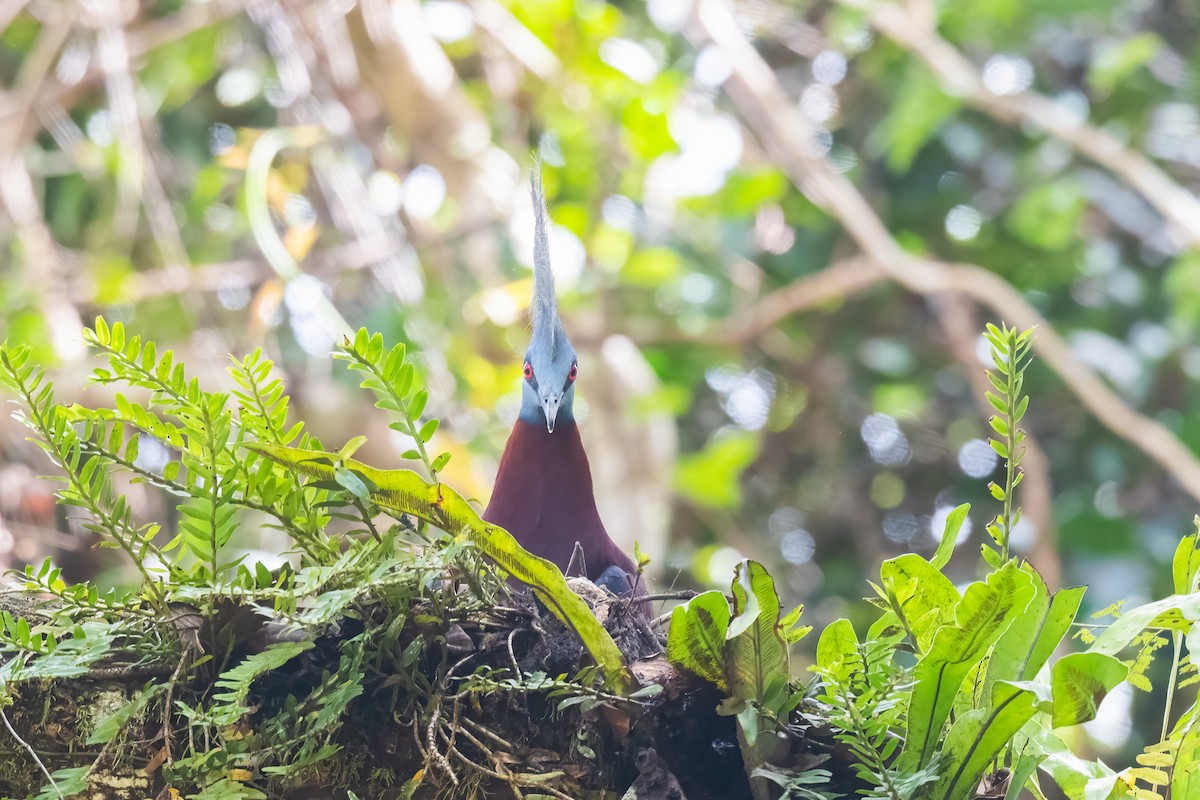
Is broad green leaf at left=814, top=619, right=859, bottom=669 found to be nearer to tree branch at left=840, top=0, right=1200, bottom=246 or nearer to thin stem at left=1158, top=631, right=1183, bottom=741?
thin stem at left=1158, top=631, right=1183, bottom=741

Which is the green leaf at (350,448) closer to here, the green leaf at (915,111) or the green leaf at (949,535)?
the green leaf at (949,535)

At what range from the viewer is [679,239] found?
6.28 metres

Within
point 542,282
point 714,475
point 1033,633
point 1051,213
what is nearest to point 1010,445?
point 1033,633

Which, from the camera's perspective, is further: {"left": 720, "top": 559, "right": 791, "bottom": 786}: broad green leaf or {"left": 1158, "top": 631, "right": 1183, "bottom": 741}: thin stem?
{"left": 1158, "top": 631, "right": 1183, "bottom": 741}: thin stem

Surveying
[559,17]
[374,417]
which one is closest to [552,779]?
[374,417]

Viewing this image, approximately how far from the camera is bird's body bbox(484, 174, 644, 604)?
2605 millimetres

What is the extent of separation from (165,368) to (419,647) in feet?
1.73

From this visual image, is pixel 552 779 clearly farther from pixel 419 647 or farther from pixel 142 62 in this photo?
pixel 142 62

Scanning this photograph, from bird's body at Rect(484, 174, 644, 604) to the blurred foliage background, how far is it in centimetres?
168

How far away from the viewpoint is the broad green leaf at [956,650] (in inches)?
54.5

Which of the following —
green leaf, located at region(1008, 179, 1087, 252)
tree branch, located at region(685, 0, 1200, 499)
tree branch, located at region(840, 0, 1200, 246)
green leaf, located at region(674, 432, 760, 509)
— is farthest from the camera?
green leaf, located at region(1008, 179, 1087, 252)

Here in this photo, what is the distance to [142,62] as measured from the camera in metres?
5.80

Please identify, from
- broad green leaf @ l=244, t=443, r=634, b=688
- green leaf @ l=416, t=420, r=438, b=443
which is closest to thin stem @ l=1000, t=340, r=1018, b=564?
broad green leaf @ l=244, t=443, r=634, b=688

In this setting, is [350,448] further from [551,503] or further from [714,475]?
[714,475]
